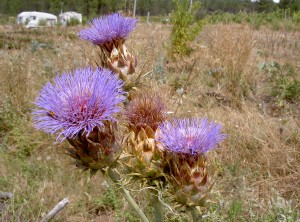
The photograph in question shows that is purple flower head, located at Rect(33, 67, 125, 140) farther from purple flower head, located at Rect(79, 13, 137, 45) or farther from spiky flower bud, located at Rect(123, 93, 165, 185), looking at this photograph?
purple flower head, located at Rect(79, 13, 137, 45)

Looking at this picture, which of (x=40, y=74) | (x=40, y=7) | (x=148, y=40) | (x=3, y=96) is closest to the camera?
(x=3, y=96)

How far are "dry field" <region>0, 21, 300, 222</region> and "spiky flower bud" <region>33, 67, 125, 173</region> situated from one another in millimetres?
175

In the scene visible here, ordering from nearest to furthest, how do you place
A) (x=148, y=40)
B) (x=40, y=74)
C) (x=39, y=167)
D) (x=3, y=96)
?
(x=39, y=167) → (x=3, y=96) → (x=40, y=74) → (x=148, y=40)

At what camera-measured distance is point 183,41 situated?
8.19 m

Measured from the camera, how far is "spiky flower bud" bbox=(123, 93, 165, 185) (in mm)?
1612

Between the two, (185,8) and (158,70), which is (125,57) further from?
(185,8)

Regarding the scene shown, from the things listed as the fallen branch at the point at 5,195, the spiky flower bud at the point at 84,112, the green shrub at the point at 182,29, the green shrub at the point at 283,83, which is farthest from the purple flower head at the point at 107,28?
the green shrub at the point at 182,29

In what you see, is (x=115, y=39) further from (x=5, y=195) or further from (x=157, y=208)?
(x=5, y=195)

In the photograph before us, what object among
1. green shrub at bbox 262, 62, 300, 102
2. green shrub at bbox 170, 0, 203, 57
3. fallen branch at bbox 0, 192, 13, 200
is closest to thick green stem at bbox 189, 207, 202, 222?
fallen branch at bbox 0, 192, 13, 200

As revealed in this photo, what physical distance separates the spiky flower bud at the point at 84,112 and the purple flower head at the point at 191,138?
0.23 metres

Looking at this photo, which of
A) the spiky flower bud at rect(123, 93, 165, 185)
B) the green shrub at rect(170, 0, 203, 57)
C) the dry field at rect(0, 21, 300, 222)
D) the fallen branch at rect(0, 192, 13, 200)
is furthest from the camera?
the green shrub at rect(170, 0, 203, 57)

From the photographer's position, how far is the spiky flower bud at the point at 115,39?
7.59 feet

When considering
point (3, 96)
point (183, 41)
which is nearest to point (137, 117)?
point (3, 96)

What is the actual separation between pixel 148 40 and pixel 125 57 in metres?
4.70
